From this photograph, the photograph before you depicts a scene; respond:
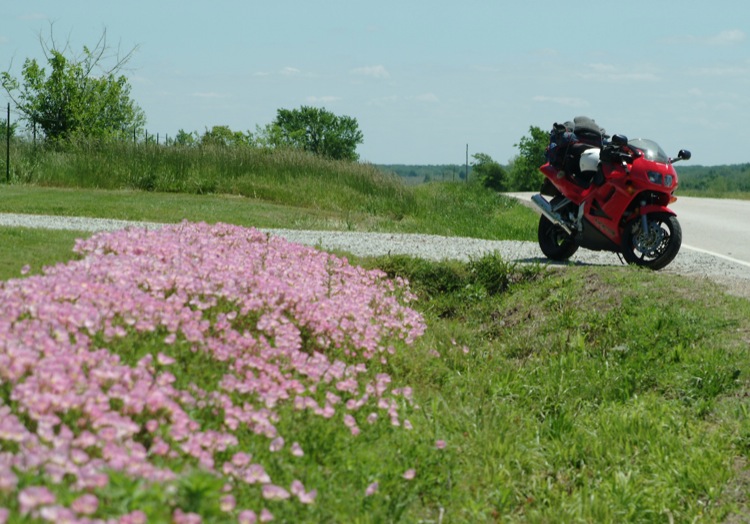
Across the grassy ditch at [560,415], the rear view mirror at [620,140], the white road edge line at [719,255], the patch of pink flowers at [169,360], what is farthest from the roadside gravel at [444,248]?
the patch of pink flowers at [169,360]

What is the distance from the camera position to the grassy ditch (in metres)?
4.32

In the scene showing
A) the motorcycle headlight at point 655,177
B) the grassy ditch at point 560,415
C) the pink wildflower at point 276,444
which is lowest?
the grassy ditch at point 560,415

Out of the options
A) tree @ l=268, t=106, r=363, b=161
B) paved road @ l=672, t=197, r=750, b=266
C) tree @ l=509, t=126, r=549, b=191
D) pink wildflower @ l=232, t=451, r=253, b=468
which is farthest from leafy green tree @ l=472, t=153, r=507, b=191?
pink wildflower @ l=232, t=451, r=253, b=468

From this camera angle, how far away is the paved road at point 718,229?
1338cm

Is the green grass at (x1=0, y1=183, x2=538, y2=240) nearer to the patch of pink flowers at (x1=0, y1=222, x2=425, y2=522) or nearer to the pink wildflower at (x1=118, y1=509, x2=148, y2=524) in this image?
the patch of pink flowers at (x1=0, y1=222, x2=425, y2=522)

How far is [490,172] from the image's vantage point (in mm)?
77375

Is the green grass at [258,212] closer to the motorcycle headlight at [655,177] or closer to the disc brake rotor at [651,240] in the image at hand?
the disc brake rotor at [651,240]

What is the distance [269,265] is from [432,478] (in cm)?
304

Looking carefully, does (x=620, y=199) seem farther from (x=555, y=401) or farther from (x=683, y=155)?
(x=555, y=401)

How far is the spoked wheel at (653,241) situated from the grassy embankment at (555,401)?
0.81 m

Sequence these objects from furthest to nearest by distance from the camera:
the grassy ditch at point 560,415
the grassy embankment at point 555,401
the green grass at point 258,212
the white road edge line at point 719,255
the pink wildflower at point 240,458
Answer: the green grass at point 258,212 → the white road edge line at point 719,255 → the grassy embankment at point 555,401 → the grassy ditch at point 560,415 → the pink wildflower at point 240,458

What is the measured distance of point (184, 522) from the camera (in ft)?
8.65

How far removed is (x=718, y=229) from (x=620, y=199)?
8.73 meters

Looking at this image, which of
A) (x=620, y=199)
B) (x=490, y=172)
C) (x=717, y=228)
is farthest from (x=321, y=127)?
(x=620, y=199)
